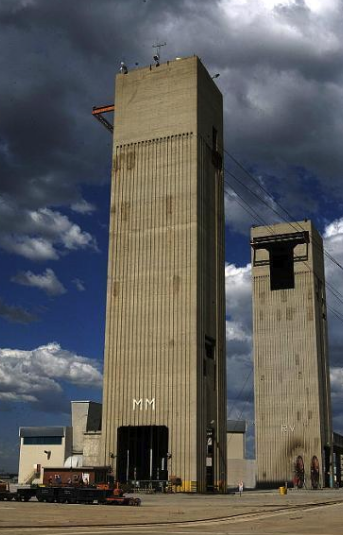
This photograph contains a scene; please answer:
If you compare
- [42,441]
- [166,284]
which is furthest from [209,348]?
[42,441]

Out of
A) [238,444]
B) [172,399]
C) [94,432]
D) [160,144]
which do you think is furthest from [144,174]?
[238,444]

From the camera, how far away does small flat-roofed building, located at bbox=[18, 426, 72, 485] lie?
8694cm

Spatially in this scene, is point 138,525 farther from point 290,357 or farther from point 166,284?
point 290,357

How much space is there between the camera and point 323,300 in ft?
400

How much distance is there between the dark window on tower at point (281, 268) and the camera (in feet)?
391

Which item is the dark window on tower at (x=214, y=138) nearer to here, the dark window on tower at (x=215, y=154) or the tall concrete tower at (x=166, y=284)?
the dark window on tower at (x=215, y=154)

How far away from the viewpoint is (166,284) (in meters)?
74.1

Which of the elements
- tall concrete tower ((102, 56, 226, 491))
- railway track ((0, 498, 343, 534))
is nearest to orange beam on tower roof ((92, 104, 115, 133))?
tall concrete tower ((102, 56, 226, 491))

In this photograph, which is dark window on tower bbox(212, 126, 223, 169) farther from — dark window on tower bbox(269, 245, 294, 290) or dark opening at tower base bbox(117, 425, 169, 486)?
dark window on tower bbox(269, 245, 294, 290)

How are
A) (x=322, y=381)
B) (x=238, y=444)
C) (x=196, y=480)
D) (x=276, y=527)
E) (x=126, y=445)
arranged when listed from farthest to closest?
(x=238, y=444), (x=322, y=381), (x=126, y=445), (x=196, y=480), (x=276, y=527)

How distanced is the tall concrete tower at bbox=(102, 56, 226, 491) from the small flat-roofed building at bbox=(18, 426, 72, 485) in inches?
616

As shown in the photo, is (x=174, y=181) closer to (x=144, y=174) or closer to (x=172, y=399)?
(x=144, y=174)

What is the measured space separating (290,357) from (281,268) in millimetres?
14795

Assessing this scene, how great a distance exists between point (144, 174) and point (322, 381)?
5398 centimetres
